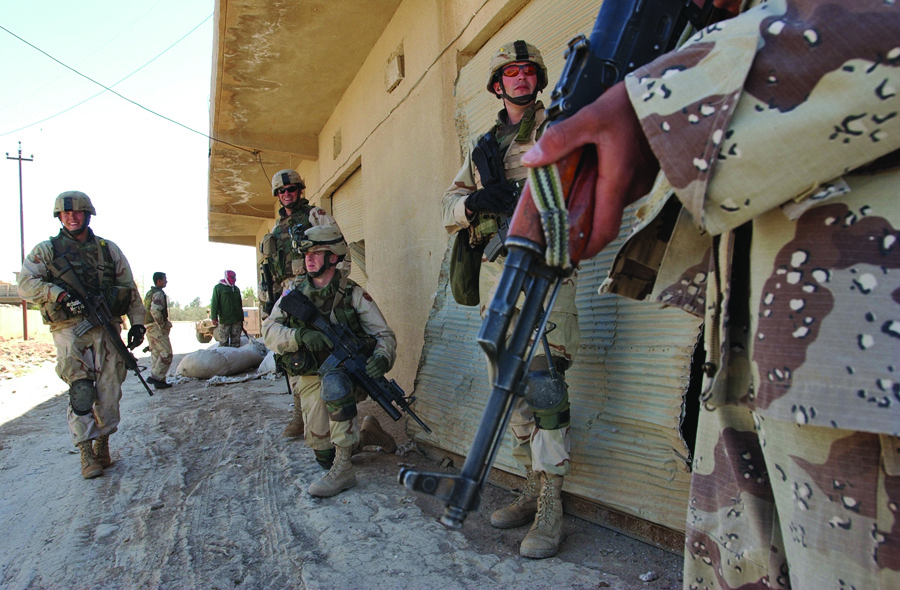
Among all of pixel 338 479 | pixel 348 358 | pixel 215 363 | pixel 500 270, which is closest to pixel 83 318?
pixel 348 358

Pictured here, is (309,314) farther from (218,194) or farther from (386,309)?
(218,194)

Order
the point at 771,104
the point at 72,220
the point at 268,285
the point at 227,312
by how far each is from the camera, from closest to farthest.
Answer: the point at 771,104, the point at 72,220, the point at 268,285, the point at 227,312

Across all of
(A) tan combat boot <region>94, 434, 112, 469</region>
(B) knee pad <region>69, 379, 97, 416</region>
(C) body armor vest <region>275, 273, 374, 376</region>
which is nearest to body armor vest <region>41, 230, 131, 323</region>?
(B) knee pad <region>69, 379, 97, 416</region>

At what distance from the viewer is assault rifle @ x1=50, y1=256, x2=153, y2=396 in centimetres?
364

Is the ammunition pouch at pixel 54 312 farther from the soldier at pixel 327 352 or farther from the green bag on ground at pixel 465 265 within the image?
the green bag on ground at pixel 465 265

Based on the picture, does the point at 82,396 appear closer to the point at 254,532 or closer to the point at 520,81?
the point at 254,532

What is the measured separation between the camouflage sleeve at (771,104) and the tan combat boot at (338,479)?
2.36 m

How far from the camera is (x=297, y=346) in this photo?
309 centimetres

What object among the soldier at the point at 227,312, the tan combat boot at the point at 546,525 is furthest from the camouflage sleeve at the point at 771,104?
the soldier at the point at 227,312

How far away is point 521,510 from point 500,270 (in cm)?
93

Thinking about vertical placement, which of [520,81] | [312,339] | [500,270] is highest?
[520,81]

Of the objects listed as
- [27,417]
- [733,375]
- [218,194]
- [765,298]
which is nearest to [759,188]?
[765,298]

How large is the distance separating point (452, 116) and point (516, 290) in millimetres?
3094

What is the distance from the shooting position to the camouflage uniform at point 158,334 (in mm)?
7129
